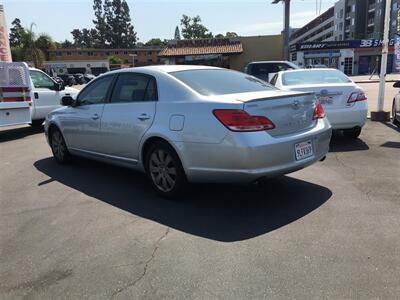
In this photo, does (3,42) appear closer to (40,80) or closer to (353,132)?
(40,80)

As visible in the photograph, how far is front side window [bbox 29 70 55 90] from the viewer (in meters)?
12.6

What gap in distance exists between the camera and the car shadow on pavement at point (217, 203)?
4298 millimetres

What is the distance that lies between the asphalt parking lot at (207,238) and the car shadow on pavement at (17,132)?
5.58m

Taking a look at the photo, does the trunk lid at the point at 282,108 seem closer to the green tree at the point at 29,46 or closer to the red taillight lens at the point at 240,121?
the red taillight lens at the point at 240,121

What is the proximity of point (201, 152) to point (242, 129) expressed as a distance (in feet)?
1.79

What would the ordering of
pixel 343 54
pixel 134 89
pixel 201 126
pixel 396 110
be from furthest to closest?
pixel 343 54
pixel 396 110
pixel 134 89
pixel 201 126

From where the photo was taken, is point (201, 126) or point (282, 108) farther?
point (282, 108)

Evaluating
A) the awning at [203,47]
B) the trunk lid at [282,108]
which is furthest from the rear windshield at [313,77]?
the awning at [203,47]

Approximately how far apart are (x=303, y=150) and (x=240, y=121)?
90cm

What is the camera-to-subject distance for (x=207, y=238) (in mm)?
4039

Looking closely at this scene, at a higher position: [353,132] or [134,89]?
[134,89]

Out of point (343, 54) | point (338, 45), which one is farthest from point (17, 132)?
point (343, 54)

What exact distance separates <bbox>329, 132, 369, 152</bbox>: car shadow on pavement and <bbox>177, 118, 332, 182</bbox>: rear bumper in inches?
A: 123

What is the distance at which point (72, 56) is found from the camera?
10744cm
